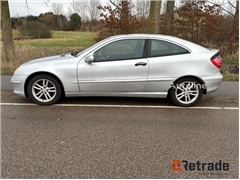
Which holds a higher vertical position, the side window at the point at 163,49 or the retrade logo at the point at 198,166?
the side window at the point at 163,49

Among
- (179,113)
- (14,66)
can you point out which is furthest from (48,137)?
(14,66)

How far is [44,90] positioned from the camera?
4.78 m

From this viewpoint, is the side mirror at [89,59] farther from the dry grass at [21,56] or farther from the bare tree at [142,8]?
the bare tree at [142,8]

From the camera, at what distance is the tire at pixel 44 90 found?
470 cm

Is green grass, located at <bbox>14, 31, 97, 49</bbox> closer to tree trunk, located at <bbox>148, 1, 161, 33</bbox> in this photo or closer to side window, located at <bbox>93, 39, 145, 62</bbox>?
tree trunk, located at <bbox>148, 1, 161, 33</bbox>

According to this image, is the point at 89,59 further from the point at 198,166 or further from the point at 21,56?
the point at 21,56

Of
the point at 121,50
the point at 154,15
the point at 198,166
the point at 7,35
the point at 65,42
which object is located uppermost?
the point at 154,15

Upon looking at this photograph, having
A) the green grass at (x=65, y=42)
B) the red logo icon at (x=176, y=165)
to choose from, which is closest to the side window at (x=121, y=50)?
the red logo icon at (x=176, y=165)

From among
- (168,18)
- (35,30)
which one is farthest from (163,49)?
(35,30)

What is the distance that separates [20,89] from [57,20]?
89.9 feet

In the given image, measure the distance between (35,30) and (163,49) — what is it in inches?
1039

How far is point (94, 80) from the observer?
4.67 m

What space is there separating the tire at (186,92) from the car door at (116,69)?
74 cm

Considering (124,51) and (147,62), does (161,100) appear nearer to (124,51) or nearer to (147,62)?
(147,62)
